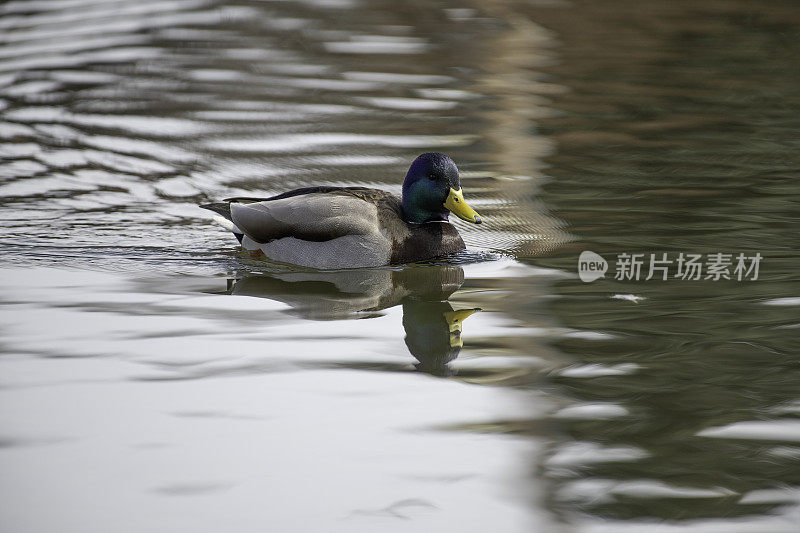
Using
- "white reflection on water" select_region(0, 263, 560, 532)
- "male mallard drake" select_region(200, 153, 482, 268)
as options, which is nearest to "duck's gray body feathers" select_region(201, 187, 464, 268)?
"male mallard drake" select_region(200, 153, 482, 268)

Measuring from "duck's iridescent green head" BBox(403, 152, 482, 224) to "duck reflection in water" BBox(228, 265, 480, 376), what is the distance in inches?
16.0

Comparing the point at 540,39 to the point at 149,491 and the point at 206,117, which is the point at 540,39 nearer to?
the point at 206,117

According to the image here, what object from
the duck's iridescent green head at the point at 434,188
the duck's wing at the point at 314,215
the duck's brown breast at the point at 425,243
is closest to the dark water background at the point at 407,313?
the duck's brown breast at the point at 425,243

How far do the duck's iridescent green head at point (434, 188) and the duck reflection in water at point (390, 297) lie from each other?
0.41 m

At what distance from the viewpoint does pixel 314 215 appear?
24.4ft

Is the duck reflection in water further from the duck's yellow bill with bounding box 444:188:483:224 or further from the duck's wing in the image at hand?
the duck's yellow bill with bounding box 444:188:483:224

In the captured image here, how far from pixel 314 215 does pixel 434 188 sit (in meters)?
0.81

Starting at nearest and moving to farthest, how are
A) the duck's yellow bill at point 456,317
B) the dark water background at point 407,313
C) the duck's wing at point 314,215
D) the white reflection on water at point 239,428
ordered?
1. the white reflection on water at point 239,428
2. the dark water background at point 407,313
3. the duck's yellow bill at point 456,317
4. the duck's wing at point 314,215

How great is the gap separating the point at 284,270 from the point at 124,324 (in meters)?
1.66

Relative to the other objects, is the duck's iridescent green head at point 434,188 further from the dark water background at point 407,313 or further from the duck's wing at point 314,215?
the dark water background at point 407,313

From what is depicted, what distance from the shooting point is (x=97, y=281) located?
7109mm

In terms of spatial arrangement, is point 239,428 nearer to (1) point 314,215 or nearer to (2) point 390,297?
(2) point 390,297

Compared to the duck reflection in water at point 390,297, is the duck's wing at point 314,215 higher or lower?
higher

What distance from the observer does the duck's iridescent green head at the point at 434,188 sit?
7699mm
